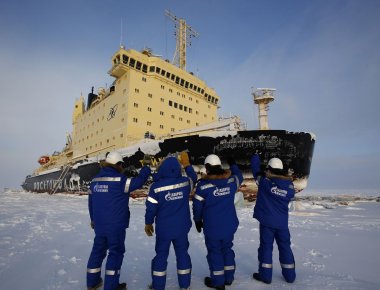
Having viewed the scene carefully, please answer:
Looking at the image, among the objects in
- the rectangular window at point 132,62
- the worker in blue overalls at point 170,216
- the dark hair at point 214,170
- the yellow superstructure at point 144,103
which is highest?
the rectangular window at point 132,62

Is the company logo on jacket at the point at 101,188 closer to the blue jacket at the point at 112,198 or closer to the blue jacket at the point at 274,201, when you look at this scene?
the blue jacket at the point at 112,198

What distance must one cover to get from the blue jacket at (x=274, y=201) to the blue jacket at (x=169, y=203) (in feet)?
3.30

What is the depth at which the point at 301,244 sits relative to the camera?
14.3ft

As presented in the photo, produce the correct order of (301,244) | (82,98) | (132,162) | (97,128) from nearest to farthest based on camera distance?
1. (301,244)
2. (132,162)
3. (97,128)
4. (82,98)

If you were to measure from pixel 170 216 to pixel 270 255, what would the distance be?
1.28 metres

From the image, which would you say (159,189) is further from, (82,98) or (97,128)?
(82,98)

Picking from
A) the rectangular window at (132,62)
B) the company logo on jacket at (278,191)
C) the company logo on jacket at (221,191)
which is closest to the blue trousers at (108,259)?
the company logo on jacket at (221,191)

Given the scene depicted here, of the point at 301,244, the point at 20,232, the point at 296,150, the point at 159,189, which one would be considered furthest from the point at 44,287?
the point at 296,150

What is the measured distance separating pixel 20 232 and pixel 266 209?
495 cm

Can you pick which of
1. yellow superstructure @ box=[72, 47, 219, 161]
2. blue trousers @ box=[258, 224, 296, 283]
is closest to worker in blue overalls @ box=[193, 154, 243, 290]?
blue trousers @ box=[258, 224, 296, 283]

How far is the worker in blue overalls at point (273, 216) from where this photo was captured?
9.49 ft

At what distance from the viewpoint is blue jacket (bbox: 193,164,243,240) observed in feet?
9.28

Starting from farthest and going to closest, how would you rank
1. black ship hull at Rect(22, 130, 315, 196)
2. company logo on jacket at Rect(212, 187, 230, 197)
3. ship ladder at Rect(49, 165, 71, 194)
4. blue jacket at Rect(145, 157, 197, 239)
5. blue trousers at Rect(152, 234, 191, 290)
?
ship ladder at Rect(49, 165, 71, 194) → black ship hull at Rect(22, 130, 315, 196) → company logo on jacket at Rect(212, 187, 230, 197) → blue jacket at Rect(145, 157, 197, 239) → blue trousers at Rect(152, 234, 191, 290)

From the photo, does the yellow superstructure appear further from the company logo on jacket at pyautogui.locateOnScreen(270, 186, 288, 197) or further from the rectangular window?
the company logo on jacket at pyautogui.locateOnScreen(270, 186, 288, 197)
